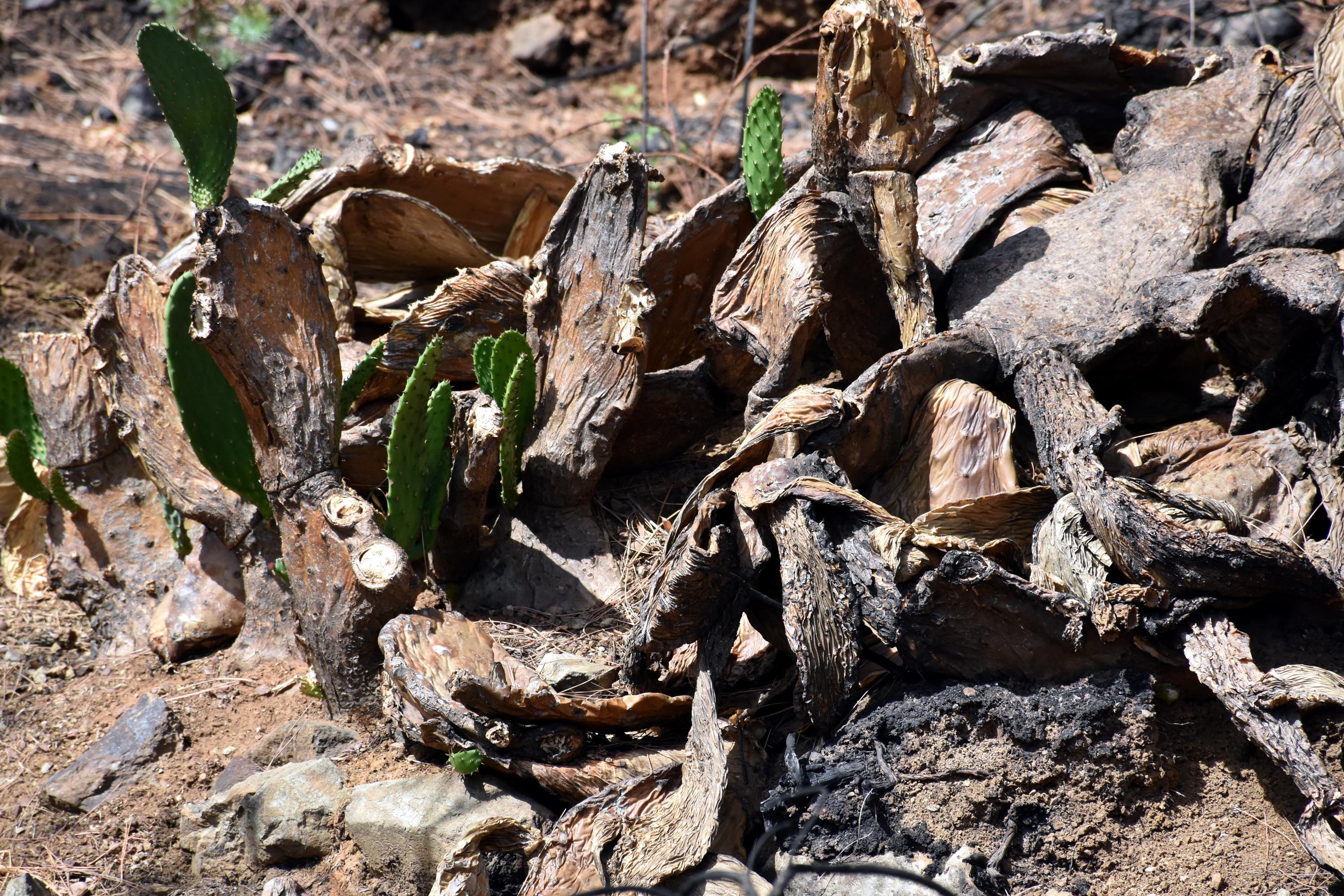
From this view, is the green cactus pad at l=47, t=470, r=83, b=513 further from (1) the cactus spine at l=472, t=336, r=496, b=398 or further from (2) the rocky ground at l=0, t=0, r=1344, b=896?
(1) the cactus spine at l=472, t=336, r=496, b=398

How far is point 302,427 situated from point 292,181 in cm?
105

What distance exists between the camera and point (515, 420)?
275 centimetres

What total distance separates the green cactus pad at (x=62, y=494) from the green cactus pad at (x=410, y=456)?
1361 millimetres

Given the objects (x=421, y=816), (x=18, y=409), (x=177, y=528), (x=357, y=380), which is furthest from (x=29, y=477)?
(x=421, y=816)

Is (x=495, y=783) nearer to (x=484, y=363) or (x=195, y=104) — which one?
(x=484, y=363)

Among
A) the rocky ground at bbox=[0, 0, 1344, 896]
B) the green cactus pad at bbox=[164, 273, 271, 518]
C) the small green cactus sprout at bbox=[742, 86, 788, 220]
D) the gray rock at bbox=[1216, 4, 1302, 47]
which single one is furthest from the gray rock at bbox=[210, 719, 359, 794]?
the gray rock at bbox=[1216, 4, 1302, 47]

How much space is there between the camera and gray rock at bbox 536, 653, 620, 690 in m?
2.41

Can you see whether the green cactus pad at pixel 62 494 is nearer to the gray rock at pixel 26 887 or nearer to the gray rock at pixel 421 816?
the gray rock at pixel 26 887

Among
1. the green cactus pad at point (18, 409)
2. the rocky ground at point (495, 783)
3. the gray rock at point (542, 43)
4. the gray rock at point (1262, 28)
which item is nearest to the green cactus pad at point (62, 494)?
the green cactus pad at point (18, 409)

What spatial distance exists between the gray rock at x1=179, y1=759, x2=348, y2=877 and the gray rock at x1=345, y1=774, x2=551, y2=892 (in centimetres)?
7

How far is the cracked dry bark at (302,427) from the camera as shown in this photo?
7.70ft

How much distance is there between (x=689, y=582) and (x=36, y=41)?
21.9 feet

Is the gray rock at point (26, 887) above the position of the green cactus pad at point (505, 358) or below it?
below

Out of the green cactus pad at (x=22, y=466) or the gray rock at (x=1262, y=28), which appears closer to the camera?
the green cactus pad at (x=22, y=466)
